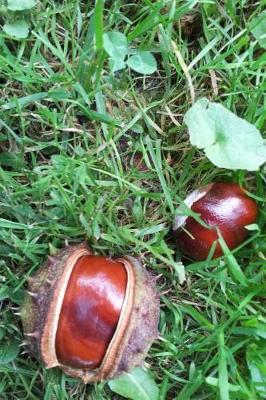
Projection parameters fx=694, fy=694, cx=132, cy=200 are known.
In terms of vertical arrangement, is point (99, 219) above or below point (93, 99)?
below

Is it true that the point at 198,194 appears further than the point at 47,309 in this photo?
Yes

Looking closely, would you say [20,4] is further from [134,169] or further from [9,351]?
[9,351]

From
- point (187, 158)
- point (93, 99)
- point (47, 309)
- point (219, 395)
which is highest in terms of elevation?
point (93, 99)

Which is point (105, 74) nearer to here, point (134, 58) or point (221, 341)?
point (134, 58)

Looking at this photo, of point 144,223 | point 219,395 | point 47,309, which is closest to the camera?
point 47,309

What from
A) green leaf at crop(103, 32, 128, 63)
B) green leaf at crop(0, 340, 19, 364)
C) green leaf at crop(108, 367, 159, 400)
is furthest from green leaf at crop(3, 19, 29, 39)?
green leaf at crop(108, 367, 159, 400)

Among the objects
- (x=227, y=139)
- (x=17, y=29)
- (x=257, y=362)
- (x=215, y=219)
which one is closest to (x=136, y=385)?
(x=257, y=362)

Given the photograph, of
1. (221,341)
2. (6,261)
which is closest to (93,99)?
(6,261)

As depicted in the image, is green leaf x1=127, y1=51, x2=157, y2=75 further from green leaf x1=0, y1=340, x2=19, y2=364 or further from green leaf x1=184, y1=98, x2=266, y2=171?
green leaf x1=0, y1=340, x2=19, y2=364
